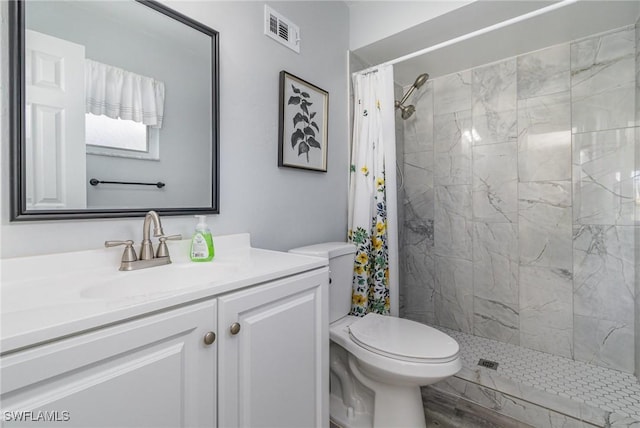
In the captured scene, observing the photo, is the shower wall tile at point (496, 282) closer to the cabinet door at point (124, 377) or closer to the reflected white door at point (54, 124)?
the cabinet door at point (124, 377)

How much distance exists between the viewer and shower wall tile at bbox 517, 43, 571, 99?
2.04 m

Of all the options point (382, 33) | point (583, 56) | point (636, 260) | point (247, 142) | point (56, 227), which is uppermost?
point (382, 33)

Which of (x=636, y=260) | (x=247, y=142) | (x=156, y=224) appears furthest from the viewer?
(x=636, y=260)

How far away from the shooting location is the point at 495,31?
186cm

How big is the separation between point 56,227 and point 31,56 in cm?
50

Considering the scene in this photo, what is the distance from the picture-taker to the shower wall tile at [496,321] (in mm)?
2234

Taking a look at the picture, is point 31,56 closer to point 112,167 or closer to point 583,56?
point 112,167

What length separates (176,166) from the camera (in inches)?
47.6

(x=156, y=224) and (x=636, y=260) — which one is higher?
(x=156, y=224)

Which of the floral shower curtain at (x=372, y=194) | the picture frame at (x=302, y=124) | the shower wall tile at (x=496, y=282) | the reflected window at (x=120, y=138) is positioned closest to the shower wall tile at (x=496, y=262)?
the shower wall tile at (x=496, y=282)

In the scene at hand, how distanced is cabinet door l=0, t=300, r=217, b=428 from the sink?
0.11m

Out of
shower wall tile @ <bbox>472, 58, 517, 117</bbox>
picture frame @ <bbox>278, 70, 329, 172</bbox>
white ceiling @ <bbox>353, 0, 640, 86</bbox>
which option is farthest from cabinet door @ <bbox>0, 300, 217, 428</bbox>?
shower wall tile @ <bbox>472, 58, 517, 117</bbox>

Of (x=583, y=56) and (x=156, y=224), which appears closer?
(x=156, y=224)

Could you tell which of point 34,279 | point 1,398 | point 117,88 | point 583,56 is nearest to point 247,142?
point 117,88
